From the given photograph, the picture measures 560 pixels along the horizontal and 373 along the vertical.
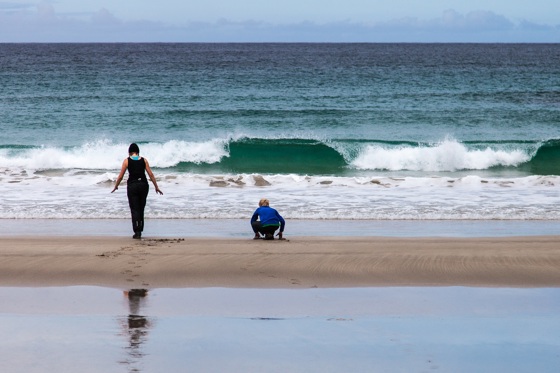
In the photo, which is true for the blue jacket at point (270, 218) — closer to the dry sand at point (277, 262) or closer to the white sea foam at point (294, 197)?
the dry sand at point (277, 262)

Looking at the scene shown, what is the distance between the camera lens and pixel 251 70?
6125 cm

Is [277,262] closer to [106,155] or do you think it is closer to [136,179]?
[136,179]

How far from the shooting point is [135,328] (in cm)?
805

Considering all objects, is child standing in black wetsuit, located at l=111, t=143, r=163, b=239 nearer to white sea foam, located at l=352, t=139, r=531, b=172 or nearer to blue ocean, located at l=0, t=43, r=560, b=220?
blue ocean, located at l=0, t=43, r=560, b=220

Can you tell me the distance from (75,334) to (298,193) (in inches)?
448

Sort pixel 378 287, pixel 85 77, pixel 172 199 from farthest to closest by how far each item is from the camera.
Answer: pixel 85 77 → pixel 172 199 → pixel 378 287

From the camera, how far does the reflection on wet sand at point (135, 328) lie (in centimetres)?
703

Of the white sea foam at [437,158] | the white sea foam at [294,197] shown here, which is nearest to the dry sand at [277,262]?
the white sea foam at [294,197]

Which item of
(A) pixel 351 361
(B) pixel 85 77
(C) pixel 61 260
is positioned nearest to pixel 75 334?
(A) pixel 351 361

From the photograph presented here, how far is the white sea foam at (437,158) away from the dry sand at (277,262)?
14.0 meters

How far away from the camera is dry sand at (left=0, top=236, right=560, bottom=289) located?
10.4m

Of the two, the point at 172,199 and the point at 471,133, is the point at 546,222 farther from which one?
A: the point at 471,133

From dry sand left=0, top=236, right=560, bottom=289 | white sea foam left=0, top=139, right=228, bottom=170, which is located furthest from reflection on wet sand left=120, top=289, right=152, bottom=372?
white sea foam left=0, top=139, right=228, bottom=170

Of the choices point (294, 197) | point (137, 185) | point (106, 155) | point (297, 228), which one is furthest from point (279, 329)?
point (106, 155)
